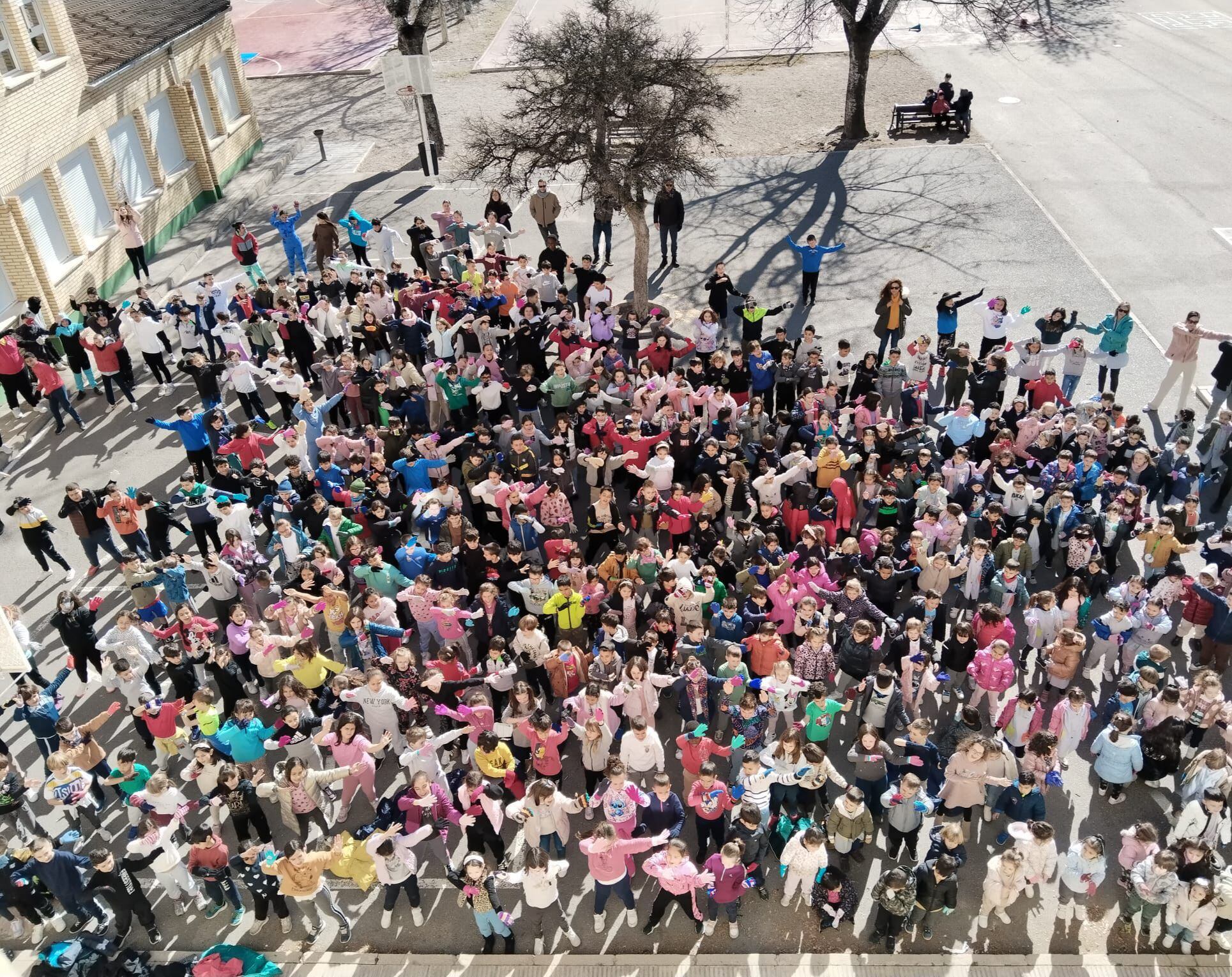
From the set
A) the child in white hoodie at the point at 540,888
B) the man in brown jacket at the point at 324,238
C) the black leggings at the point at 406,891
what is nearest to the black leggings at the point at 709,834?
the child in white hoodie at the point at 540,888

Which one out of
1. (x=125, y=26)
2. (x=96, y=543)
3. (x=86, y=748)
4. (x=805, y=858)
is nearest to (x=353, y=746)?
(x=86, y=748)

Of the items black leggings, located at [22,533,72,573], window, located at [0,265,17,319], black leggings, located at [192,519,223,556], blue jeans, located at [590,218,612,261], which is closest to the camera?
black leggings, located at [192,519,223,556]

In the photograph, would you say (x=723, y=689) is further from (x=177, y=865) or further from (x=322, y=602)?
(x=177, y=865)

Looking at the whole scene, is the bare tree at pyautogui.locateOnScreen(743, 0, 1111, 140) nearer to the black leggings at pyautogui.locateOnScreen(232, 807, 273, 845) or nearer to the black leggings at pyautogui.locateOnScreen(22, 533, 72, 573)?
the black leggings at pyautogui.locateOnScreen(22, 533, 72, 573)

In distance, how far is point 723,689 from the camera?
9789 mm

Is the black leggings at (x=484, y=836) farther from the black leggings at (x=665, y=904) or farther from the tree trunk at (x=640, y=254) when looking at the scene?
the tree trunk at (x=640, y=254)

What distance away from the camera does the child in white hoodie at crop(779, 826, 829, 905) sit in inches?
325

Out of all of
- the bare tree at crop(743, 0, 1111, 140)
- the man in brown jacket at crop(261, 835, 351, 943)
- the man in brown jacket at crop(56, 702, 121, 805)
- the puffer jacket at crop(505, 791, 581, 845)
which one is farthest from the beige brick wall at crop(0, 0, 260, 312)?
the puffer jacket at crop(505, 791, 581, 845)

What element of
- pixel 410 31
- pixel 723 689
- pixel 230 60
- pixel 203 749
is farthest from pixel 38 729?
pixel 230 60

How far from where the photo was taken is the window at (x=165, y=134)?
23.9 meters

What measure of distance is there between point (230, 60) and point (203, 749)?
78.1 ft

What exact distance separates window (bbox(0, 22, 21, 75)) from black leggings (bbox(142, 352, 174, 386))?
20.5 ft

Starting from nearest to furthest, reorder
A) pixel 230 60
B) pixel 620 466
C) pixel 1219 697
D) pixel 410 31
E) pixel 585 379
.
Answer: pixel 1219 697 → pixel 620 466 → pixel 585 379 → pixel 410 31 → pixel 230 60

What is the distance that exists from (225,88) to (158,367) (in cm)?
1340
